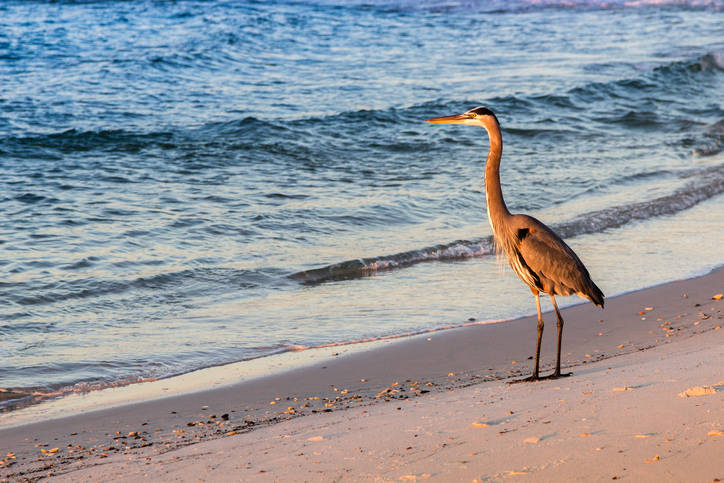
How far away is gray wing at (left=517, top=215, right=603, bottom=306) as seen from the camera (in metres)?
5.41

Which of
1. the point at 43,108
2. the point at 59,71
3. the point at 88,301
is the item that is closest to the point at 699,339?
the point at 88,301

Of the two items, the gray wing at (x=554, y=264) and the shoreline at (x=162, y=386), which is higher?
the gray wing at (x=554, y=264)

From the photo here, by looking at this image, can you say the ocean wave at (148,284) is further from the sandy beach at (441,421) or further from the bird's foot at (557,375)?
the bird's foot at (557,375)

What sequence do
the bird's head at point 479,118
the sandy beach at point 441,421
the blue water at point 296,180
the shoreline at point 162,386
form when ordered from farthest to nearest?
the blue water at point 296,180 < the bird's head at point 479,118 < the shoreline at point 162,386 < the sandy beach at point 441,421

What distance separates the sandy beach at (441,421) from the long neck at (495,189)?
91 centimetres

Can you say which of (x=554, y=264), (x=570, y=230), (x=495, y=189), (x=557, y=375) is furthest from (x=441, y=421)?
(x=570, y=230)

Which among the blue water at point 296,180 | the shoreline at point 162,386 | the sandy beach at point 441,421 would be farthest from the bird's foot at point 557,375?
the blue water at point 296,180

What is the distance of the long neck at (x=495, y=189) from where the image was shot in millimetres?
5703

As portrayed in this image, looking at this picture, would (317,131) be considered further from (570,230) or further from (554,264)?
(554,264)

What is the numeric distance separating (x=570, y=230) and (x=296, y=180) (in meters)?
3.92

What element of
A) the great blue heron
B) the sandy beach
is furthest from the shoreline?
the great blue heron

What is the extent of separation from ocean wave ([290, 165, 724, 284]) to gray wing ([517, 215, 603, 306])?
9.44ft

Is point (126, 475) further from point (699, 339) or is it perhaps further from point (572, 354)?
point (699, 339)

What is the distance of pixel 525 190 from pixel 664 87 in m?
10.5
